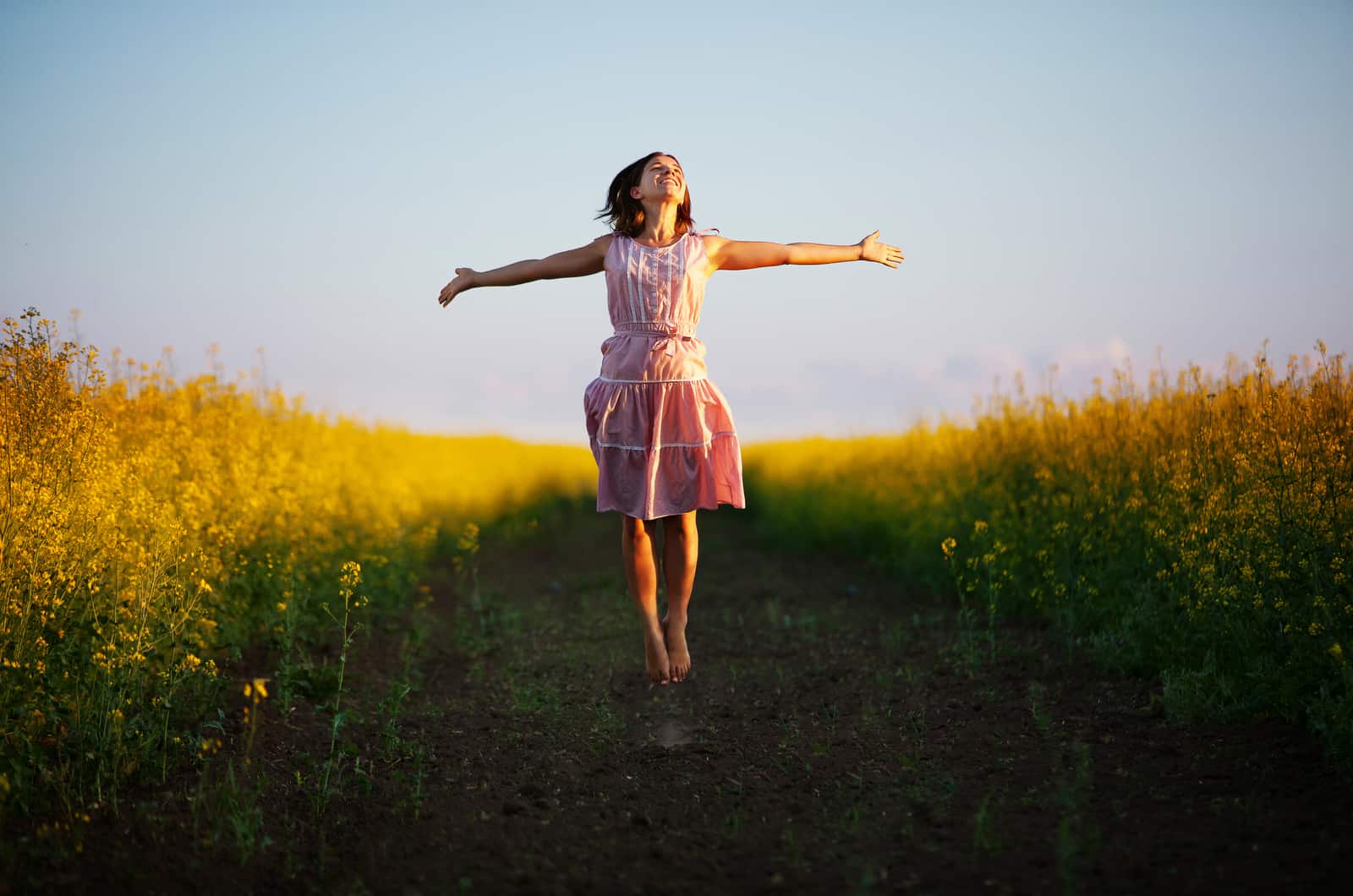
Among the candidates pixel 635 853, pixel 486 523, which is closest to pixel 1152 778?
pixel 635 853

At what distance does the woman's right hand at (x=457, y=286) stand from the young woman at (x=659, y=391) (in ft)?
0.15

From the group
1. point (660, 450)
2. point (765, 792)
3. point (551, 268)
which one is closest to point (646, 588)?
point (660, 450)

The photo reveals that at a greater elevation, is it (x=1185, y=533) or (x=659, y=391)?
(x=659, y=391)

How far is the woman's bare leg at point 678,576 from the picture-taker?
189 inches

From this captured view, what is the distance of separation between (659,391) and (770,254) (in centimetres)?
91

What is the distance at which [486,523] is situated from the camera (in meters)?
13.9

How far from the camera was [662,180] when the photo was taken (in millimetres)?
4777

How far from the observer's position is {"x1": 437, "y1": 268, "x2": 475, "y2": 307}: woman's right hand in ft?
16.3

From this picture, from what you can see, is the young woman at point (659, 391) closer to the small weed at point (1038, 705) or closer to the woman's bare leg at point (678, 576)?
the woman's bare leg at point (678, 576)

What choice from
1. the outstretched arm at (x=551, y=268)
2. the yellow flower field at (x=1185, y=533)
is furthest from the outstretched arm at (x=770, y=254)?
the yellow flower field at (x=1185, y=533)

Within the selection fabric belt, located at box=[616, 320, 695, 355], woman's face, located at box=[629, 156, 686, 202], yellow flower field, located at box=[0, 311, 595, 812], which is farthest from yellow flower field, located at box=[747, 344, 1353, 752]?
yellow flower field, located at box=[0, 311, 595, 812]

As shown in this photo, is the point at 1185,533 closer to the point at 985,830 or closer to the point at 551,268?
the point at 985,830

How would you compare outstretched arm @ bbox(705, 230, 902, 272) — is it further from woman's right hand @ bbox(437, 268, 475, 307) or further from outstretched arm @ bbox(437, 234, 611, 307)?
woman's right hand @ bbox(437, 268, 475, 307)

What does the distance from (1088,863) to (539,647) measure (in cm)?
506
